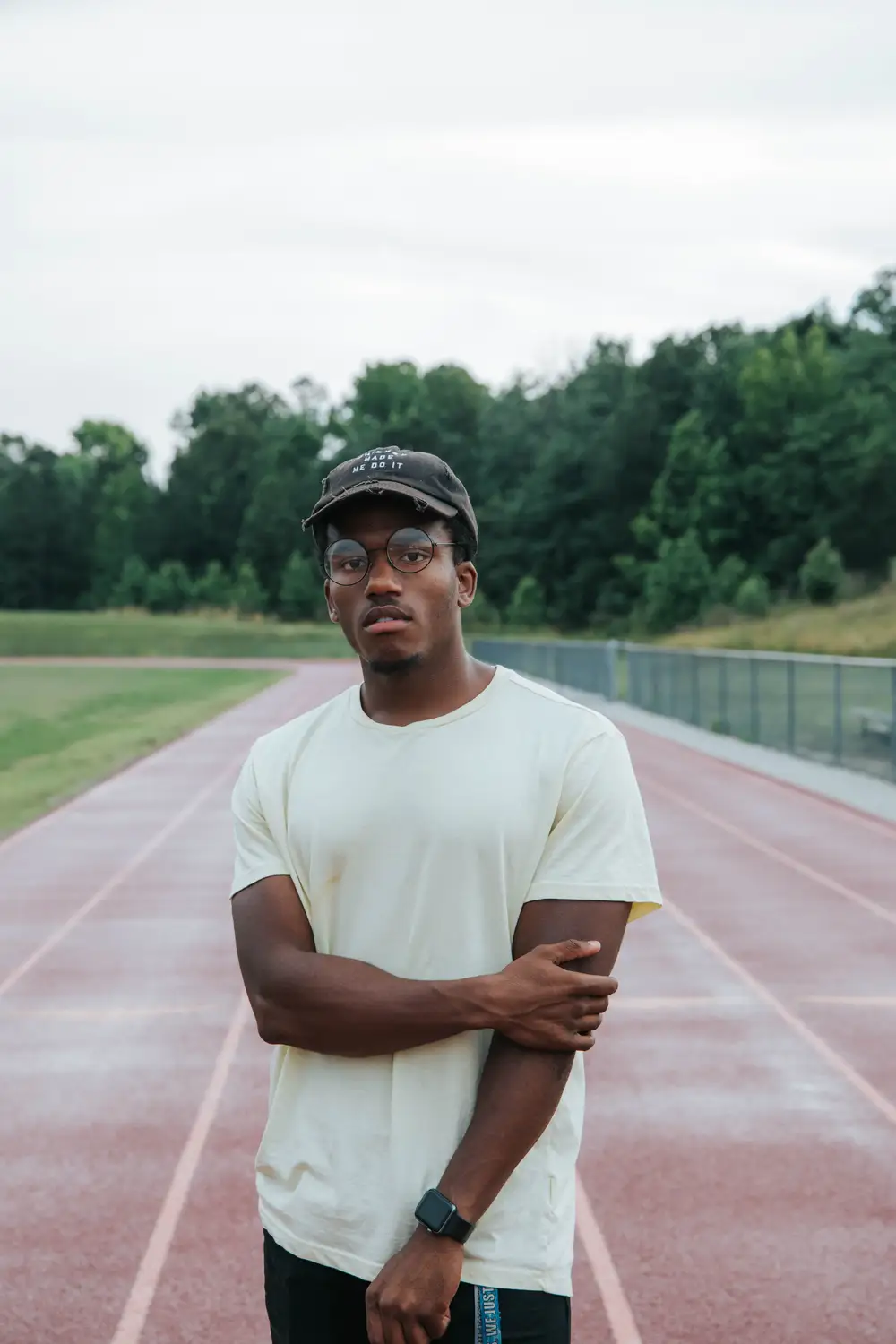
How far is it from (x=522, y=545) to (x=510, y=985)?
3404 inches

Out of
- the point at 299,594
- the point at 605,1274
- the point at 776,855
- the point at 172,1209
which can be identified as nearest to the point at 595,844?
the point at 605,1274

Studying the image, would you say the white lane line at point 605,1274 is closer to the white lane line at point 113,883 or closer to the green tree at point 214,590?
the white lane line at point 113,883

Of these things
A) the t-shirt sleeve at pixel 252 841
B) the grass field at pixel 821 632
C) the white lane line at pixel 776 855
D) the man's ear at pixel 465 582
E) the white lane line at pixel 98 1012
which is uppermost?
the man's ear at pixel 465 582

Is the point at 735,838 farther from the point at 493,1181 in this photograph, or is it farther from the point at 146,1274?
the point at 493,1181

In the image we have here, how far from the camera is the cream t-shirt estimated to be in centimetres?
232

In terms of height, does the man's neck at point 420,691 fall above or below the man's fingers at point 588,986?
above

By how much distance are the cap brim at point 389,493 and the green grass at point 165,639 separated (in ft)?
231

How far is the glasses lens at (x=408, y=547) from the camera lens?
2455 millimetres

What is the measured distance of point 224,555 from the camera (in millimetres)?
108312

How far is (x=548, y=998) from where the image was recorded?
2.30 metres

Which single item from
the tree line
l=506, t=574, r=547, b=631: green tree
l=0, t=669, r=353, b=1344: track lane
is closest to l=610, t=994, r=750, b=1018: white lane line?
l=0, t=669, r=353, b=1344: track lane

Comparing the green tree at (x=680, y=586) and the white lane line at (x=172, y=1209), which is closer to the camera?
the white lane line at (x=172, y=1209)

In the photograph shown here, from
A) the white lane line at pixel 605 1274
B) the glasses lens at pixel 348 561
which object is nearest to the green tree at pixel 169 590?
the white lane line at pixel 605 1274

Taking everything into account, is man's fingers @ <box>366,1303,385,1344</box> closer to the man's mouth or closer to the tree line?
the man's mouth
